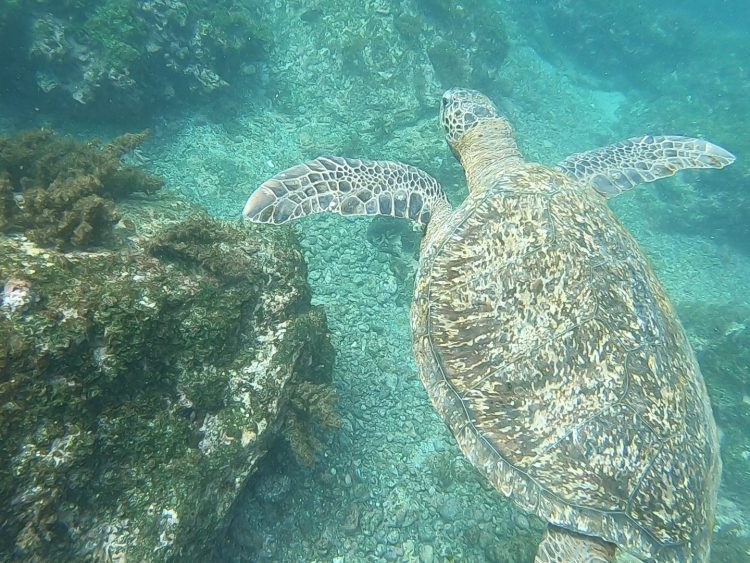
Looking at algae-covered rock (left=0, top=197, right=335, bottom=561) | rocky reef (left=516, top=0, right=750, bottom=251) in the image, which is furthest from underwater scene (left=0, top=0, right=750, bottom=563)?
rocky reef (left=516, top=0, right=750, bottom=251)

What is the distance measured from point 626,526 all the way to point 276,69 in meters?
9.77

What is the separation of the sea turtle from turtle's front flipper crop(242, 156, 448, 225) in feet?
0.19

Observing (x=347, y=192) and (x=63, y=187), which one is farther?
(x=347, y=192)

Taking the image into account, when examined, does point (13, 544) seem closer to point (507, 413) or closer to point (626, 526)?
point (507, 413)

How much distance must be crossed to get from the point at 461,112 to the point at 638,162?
2692 millimetres

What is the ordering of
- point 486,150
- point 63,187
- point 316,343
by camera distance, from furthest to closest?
point 486,150 → point 316,343 → point 63,187

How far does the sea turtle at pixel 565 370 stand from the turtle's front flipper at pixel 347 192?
6cm

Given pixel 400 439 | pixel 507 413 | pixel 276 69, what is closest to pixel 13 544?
pixel 507 413

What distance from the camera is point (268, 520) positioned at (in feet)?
11.1

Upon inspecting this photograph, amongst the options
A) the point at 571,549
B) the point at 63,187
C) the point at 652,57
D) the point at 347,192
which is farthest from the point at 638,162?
the point at 652,57

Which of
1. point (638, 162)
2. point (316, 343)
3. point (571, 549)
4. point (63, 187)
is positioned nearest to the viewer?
point (571, 549)

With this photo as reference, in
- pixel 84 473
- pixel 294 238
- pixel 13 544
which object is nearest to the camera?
pixel 13 544

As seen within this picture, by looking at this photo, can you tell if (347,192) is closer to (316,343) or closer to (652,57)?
(316,343)

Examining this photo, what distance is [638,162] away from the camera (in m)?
5.61
